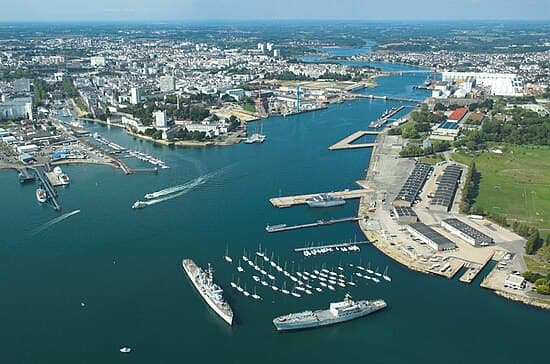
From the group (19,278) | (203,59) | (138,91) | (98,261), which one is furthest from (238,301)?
(203,59)

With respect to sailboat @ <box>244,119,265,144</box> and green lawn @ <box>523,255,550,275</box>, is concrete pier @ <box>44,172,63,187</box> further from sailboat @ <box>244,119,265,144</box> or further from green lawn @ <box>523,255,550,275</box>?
green lawn @ <box>523,255,550,275</box>

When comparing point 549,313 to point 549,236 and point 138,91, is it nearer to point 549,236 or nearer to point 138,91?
point 549,236

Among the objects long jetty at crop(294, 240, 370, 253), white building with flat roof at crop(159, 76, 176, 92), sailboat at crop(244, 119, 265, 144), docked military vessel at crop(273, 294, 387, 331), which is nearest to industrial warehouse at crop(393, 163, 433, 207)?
long jetty at crop(294, 240, 370, 253)

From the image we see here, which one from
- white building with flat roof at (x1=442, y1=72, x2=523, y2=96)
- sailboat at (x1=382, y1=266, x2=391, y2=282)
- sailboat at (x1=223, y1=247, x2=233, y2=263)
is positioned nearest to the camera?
sailboat at (x1=382, y1=266, x2=391, y2=282)

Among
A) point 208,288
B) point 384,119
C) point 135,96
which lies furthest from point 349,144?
point 135,96

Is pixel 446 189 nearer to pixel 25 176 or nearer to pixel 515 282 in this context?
pixel 515 282
